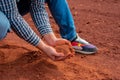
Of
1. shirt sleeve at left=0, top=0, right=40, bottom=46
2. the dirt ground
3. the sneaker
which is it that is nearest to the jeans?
the sneaker

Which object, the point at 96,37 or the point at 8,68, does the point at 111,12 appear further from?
the point at 8,68

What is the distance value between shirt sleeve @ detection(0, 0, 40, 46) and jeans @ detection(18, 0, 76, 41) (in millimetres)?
383

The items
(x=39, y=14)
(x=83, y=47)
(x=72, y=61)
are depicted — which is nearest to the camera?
(x=39, y=14)

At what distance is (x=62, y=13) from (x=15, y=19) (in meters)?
0.69

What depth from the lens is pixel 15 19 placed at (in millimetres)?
2422

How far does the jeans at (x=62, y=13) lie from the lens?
2.87m

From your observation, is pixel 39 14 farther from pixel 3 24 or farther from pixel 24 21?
pixel 3 24

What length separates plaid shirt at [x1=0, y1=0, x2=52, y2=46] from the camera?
93.4 inches

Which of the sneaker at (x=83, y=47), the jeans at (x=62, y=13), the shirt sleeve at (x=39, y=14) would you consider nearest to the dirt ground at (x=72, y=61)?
the sneaker at (x=83, y=47)

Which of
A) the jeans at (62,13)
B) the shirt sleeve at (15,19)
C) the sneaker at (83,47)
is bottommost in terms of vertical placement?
the sneaker at (83,47)

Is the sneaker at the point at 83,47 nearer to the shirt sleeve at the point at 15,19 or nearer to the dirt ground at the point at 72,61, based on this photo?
the dirt ground at the point at 72,61

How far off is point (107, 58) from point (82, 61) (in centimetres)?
24

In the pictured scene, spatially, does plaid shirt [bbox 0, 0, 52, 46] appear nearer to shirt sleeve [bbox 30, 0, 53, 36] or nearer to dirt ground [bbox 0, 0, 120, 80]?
shirt sleeve [bbox 30, 0, 53, 36]

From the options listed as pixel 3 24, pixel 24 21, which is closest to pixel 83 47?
pixel 24 21
